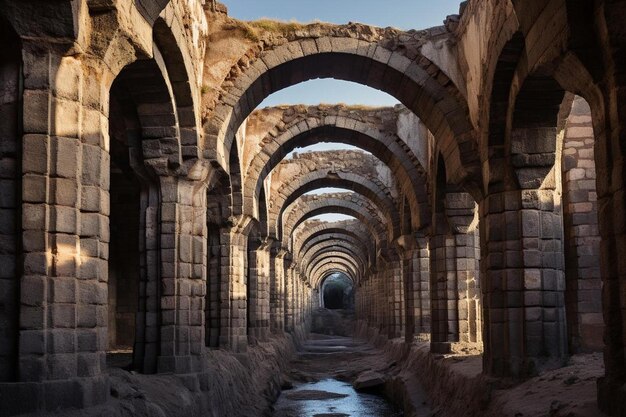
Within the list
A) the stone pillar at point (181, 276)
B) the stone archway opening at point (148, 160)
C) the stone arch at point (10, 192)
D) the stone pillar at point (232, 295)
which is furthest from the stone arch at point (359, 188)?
the stone arch at point (10, 192)

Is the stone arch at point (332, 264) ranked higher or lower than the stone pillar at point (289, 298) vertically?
higher

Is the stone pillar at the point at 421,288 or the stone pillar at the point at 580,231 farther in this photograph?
the stone pillar at the point at 421,288

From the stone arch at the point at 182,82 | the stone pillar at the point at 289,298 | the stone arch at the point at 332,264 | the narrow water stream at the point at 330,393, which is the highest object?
the stone arch at the point at 182,82

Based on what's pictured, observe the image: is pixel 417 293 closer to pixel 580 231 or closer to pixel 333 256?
pixel 580 231

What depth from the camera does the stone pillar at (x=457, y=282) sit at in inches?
556

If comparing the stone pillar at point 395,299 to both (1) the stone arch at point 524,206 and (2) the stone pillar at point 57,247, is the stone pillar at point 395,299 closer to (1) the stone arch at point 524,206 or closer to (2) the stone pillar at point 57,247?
(1) the stone arch at point 524,206

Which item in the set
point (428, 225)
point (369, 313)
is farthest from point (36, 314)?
point (369, 313)

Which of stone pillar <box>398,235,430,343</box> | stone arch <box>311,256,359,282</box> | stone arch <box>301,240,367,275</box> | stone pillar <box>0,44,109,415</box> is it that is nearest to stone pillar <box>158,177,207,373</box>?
stone pillar <box>0,44,109,415</box>

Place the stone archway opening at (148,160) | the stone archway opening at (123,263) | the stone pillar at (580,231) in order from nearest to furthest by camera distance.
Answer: the stone archway opening at (148,160) → the stone pillar at (580,231) → the stone archway opening at (123,263)

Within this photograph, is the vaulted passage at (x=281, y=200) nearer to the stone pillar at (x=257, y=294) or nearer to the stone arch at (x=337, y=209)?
the stone pillar at (x=257, y=294)

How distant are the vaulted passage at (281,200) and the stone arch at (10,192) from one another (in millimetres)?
18

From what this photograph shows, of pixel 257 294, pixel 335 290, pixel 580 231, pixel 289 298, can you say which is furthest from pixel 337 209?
pixel 335 290

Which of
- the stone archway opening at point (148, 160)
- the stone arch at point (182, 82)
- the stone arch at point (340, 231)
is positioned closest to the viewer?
the stone arch at point (182, 82)

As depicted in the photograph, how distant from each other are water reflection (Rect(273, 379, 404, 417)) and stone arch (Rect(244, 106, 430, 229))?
4503 millimetres
